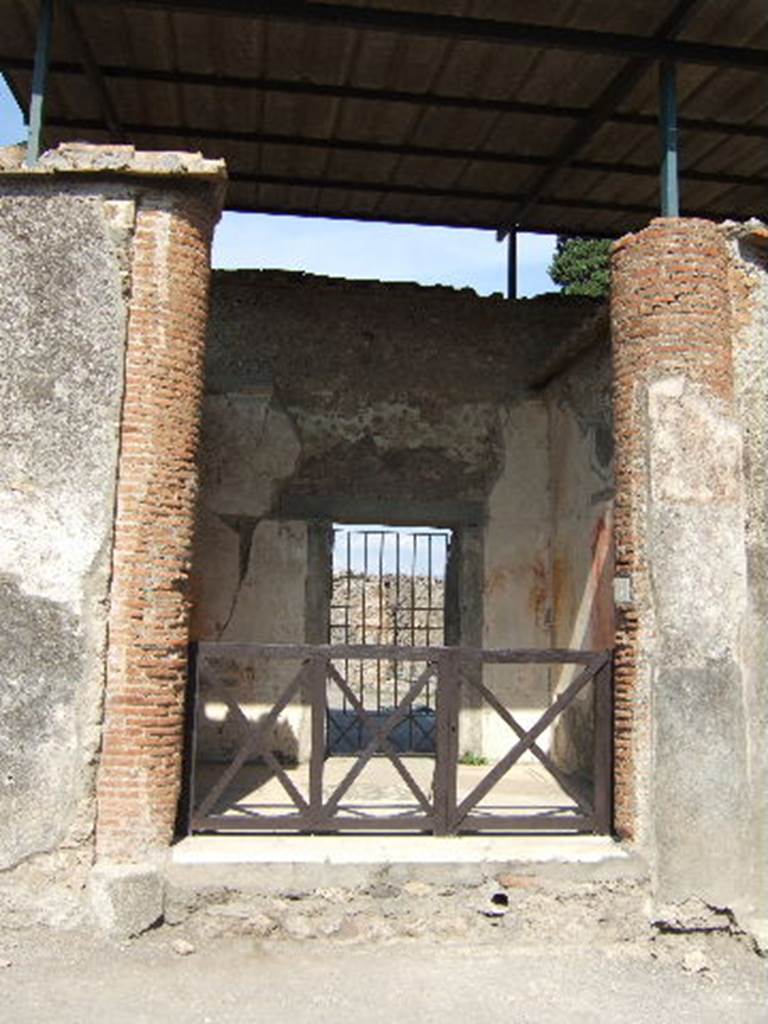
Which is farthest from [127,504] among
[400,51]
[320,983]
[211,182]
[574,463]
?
[574,463]

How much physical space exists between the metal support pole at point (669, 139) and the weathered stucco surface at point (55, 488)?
11.3ft

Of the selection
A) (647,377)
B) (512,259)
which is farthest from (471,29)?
(512,259)

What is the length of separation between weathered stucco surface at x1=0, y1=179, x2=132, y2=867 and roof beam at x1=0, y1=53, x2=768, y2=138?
210 cm

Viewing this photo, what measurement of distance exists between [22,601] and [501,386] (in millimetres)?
5153

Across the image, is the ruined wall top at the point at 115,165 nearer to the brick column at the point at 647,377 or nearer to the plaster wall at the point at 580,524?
the brick column at the point at 647,377

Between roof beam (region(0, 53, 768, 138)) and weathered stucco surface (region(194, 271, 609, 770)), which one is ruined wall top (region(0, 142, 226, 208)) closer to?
roof beam (region(0, 53, 768, 138))

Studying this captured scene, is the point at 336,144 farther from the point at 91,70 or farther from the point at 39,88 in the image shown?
the point at 39,88

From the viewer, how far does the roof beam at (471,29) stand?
5867mm

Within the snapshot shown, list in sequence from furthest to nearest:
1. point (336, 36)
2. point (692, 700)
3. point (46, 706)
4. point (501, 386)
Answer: point (501, 386), point (336, 36), point (692, 700), point (46, 706)

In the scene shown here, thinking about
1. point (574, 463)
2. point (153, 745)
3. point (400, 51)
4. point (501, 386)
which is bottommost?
point (153, 745)

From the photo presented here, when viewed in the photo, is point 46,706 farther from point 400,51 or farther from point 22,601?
point 400,51

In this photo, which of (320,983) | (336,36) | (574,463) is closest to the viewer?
(320,983)

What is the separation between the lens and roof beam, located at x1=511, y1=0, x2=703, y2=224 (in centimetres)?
606

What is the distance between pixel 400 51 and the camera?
6.48 meters
